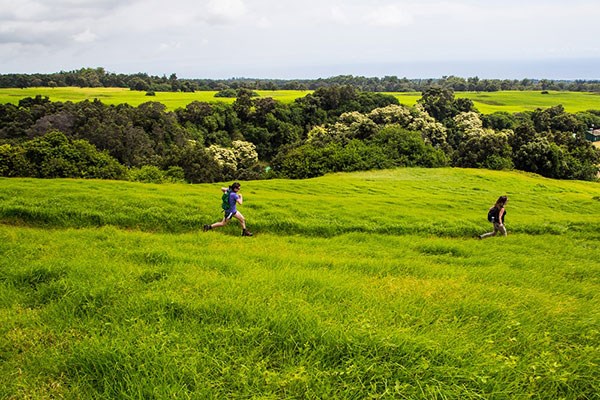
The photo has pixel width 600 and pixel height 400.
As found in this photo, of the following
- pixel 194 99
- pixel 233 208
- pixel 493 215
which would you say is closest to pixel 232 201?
pixel 233 208

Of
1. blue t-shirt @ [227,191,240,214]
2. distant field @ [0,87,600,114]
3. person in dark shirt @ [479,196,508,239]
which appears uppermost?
distant field @ [0,87,600,114]

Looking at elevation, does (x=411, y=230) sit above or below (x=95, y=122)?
below

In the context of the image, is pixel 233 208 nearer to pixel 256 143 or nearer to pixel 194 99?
pixel 256 143

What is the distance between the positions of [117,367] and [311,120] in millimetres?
101692

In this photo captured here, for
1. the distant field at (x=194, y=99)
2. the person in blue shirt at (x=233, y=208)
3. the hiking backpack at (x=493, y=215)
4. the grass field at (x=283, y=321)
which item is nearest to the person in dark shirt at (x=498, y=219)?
the hiking backpack at (x=493, y=215)

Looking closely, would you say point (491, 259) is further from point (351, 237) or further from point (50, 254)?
point (50, 254)

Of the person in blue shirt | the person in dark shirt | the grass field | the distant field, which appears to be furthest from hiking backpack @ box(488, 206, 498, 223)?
the distant field

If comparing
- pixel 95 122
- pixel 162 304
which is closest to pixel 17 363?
pixel 162 304

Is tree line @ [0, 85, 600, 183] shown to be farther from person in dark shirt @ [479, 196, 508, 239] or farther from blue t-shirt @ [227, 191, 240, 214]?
person in dark shirt @ [479, 196, 508, 239]

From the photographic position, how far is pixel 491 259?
35.6 feet

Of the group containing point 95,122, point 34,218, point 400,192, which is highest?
point 95,122

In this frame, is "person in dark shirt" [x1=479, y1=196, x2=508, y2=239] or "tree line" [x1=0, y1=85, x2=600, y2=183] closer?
"person in dark shirt" [x1=479, y1=196, x2=508, y2=239]

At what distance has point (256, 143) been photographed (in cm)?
9525

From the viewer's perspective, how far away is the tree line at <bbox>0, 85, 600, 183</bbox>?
130ft
